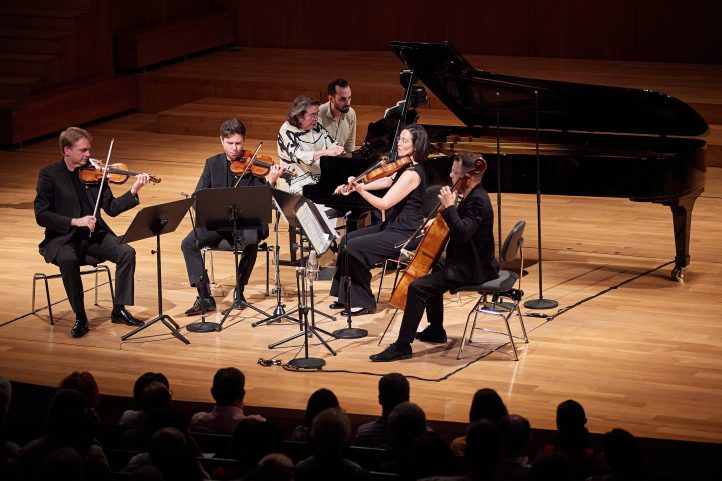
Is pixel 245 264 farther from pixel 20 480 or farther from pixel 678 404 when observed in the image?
pixel 20 480

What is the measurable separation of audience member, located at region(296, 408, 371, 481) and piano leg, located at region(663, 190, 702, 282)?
14.6ft

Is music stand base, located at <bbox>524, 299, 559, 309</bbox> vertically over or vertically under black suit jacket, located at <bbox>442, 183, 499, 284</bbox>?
under

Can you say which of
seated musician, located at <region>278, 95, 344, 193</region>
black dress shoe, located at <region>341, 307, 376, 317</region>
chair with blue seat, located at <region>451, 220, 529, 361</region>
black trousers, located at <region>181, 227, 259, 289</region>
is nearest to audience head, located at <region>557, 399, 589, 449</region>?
chair with blue seat, located at <region>451, 220, 529, 361</region>

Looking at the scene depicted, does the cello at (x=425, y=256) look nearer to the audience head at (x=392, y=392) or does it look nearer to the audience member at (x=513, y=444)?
the audience head at (x=392, y=392)

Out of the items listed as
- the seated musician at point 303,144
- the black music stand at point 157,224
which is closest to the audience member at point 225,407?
the black music stand at point 157,224

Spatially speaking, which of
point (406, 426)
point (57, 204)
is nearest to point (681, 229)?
point (57, 204)

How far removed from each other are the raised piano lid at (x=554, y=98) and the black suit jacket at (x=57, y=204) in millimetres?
2265

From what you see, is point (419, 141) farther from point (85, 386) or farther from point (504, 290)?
point (85, 386)

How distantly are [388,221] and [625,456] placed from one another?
12.5ft

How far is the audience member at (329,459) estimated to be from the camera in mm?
3994

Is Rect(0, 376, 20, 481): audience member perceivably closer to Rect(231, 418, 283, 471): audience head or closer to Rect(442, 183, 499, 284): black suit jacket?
Rect(231, 418, 283, 471): audience head

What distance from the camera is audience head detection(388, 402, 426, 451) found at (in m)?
4.31

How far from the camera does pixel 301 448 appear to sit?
4.32 meters

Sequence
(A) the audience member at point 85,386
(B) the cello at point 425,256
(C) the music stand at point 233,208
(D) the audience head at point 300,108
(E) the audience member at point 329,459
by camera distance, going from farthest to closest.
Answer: (D) the audience head at point 300,108 → (C) the music stand at point 233,208 → (B) the cello at point 425,256 → (A) the audience member at point 85,386 → (E) the audience member at point 329,459
